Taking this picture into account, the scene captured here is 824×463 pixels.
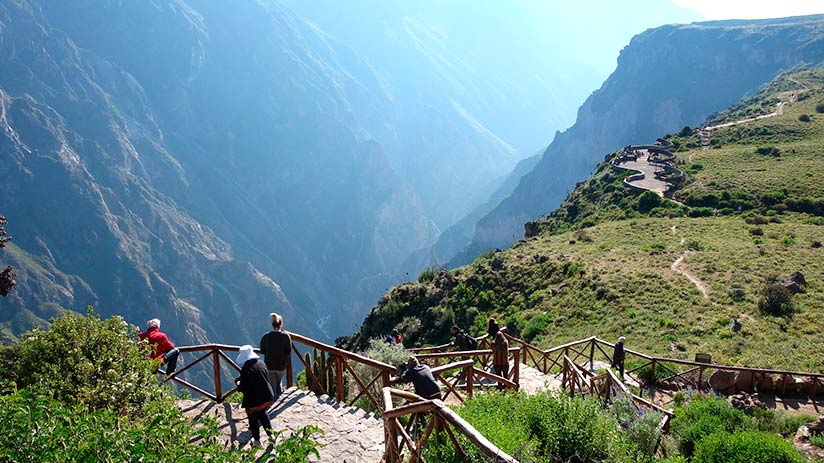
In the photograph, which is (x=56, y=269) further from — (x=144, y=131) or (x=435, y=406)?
(x=435, y=406)

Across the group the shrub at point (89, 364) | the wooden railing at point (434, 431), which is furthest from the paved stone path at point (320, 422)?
the wooden railing at point (434, 431)

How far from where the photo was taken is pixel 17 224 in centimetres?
12219

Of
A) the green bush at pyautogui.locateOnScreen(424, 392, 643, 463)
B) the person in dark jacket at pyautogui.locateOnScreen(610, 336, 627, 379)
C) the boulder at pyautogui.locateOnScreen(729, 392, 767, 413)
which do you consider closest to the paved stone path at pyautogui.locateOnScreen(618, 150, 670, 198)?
the person in dark jacket at pyautogui.locateOnScreen(610, 336, 627, 379)

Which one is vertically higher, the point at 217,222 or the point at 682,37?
the point at 217,222

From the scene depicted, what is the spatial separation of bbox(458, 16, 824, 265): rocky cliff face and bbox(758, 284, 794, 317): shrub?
101649mm

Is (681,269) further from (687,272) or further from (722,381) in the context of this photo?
(722,381)

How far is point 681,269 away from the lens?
26.3m

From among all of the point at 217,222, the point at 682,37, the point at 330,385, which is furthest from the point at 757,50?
the point at 217,222

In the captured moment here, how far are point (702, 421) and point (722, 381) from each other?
17.9ft

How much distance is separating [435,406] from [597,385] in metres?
9.82

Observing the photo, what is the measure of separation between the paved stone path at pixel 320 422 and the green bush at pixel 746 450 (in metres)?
5.35

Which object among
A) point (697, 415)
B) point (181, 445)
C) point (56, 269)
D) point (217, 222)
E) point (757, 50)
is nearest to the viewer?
point (181, 445)

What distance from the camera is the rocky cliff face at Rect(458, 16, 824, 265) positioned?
404 ft

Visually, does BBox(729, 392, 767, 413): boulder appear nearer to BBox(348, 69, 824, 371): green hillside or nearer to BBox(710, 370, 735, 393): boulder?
BBox(710, 370, 735, 393): boulder
